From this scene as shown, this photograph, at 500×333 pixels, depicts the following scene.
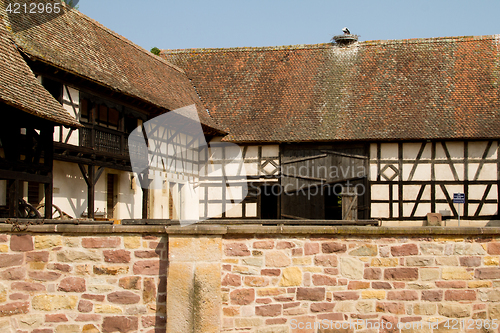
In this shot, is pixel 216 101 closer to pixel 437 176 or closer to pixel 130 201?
pixel 130 201

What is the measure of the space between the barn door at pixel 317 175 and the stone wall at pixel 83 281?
14.6m

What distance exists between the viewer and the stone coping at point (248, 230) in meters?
6.67

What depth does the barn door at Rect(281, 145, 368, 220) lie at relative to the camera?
68.5 ft

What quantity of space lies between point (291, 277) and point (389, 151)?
584 inches

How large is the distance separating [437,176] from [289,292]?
1517 centimetres

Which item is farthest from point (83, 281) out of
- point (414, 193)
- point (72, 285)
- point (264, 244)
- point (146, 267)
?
point (414, 193)

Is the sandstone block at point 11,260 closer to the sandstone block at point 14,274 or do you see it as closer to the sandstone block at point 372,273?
the sandstone block at point 14,274

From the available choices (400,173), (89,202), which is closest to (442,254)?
(89,202)

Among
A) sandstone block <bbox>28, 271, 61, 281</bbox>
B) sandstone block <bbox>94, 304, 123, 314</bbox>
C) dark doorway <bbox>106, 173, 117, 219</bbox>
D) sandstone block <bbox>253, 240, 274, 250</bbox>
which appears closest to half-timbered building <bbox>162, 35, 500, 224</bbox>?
dark doorway <bbox>106, 173, 117, 219</bbox>

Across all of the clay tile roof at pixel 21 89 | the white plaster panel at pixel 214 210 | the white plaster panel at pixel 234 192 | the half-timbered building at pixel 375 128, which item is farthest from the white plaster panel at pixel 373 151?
the clay tile roof at pixel 21 89

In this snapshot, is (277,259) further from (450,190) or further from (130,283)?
(450,190)

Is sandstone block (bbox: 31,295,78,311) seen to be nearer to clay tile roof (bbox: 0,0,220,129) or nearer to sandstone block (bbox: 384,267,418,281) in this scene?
sandstone block (bbox: 384,267,418,281)

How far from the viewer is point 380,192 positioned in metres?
20.8

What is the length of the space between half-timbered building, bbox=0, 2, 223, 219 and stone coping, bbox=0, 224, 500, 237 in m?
5.13
